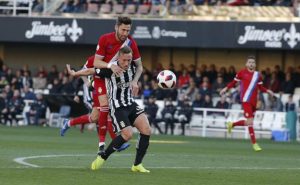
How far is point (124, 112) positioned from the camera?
14.0 meters

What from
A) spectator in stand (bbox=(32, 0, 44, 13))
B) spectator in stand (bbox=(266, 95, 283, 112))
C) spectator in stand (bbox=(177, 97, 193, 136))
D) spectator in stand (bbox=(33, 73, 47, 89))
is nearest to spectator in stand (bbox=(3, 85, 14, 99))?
spectator in stand (bbox=(33, 73, 47, 89))

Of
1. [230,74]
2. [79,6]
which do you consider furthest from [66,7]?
[230,74]

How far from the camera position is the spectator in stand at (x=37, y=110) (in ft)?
115

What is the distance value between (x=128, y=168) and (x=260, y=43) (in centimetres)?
2040

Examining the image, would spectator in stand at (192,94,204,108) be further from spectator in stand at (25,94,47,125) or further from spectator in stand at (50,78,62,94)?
spectator in stand at (50,78,62,94)

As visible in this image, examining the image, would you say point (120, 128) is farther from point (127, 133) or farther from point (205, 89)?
point (205, 89)

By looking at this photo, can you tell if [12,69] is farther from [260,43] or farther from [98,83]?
[98,83]

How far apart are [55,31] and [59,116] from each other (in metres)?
3.87

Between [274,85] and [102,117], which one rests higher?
[274,85]

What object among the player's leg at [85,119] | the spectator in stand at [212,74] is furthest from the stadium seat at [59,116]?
the player's leg at [85,119]

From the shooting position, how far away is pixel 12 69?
1647 inches

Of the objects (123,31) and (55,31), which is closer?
(123,31)

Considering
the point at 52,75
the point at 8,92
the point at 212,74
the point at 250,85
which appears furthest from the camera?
the point at 52,75

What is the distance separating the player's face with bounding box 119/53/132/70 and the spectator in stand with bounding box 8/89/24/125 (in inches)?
862
